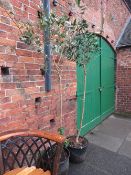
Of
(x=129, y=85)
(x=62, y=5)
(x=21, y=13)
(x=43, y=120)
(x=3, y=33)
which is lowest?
(x=43, y=120)

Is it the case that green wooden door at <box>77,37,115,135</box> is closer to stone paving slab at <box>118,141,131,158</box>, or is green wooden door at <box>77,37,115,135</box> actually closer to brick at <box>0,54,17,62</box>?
stone paving slab at <box>118,141,131,158</box>

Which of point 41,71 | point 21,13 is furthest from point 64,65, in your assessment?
point 21,13

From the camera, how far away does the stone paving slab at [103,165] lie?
3.17 metres

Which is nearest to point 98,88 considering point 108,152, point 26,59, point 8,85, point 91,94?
point 91,94

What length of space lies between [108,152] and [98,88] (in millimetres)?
2004

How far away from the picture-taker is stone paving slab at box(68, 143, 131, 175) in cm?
317

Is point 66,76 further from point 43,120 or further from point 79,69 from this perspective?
point 43,120

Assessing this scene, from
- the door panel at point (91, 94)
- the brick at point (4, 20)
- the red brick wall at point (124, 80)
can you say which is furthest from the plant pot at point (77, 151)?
the red brick wall at point (124, 80)

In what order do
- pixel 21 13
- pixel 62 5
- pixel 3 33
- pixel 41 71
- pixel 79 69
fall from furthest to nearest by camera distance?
pixel 79 69 < pixel 62 5 < pixel 41 71 < pixel 21 13 < pixel 3 33

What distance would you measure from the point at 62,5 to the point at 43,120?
6.65ft

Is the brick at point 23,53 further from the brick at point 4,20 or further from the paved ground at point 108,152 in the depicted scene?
the paved ground at point 108,152

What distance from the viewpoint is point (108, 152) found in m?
3.86

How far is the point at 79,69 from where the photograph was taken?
4.29m

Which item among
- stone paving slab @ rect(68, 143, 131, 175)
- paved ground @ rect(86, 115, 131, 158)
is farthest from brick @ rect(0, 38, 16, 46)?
paved ground @ rect(86, 115, 131, 158)
